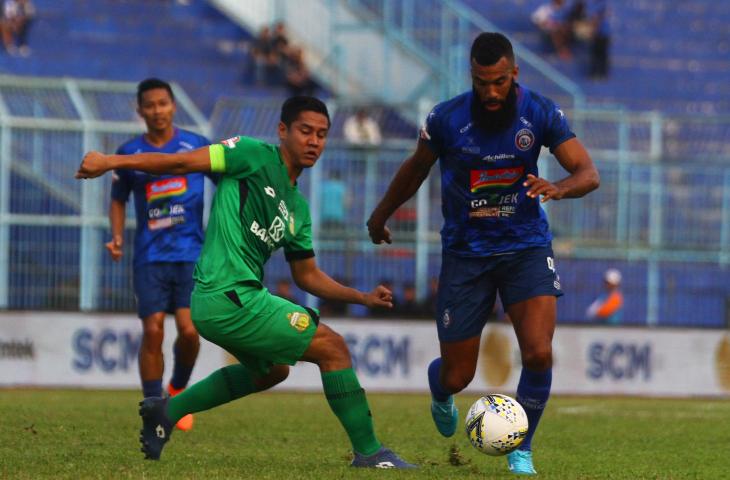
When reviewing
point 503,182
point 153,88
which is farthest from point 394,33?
point 503,182

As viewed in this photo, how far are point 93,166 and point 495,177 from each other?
237cm

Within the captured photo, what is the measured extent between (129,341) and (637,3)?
1632 centimetres

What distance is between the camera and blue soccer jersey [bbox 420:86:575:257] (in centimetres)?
807

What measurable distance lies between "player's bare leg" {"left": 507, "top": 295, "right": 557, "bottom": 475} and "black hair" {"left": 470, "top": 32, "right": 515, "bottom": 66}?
1.39 meters

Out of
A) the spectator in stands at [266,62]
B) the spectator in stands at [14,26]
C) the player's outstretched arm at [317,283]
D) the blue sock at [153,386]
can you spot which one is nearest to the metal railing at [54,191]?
the blue sock at [153,386]

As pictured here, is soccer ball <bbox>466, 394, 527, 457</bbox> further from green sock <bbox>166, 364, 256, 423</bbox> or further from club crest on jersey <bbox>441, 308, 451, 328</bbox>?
green sock <bbox>166, 364, 256, 423</bbox>

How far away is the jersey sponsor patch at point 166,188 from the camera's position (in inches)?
439

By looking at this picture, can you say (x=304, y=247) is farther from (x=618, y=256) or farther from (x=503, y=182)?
(x=618, y=256)

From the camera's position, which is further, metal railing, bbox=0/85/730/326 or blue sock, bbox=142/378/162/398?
metal railing, bbox=0/85/730/326

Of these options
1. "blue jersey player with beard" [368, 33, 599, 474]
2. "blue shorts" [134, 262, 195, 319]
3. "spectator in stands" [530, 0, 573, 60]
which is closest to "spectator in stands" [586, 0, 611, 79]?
"spectator in stands" [530, 0, 573, 60]

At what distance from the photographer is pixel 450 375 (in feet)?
28.7

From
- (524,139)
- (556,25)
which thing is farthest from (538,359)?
(556,25)

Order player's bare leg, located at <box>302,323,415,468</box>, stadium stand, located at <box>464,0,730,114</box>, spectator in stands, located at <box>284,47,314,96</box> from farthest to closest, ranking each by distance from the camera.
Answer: stadium stand, located at <box>464,0,730,114</box>
spectator in stands, located at <box>284,47,314,96</box>
player's bare leg, located at <box>302,323,415,468</box>

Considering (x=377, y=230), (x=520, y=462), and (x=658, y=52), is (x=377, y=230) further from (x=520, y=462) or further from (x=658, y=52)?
(x=658, y=52)
